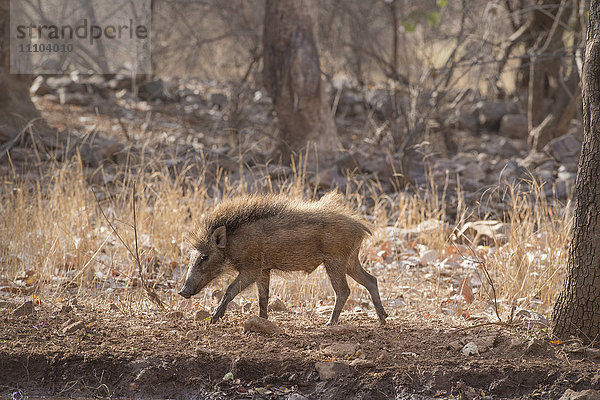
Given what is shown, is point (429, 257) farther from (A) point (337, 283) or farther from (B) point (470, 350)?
(B) point (470, 350)

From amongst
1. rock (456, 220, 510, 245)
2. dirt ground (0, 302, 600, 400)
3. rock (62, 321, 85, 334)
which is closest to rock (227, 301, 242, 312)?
dirt ground (0, 302, 600, 400)

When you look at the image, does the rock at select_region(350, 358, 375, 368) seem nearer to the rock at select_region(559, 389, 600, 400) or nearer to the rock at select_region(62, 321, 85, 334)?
the rock at select_region(559, 389, 600, 400)

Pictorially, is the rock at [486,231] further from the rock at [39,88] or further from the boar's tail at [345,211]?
the rock at [39,88]

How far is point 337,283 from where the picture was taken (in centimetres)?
461

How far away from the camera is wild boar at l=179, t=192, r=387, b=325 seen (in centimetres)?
449

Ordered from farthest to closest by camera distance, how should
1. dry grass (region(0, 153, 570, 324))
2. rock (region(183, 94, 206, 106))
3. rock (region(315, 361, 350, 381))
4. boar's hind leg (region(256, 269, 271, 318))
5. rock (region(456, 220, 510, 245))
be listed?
rock (region(183, 94, 206, 106))
rock (region(456, 220, 510, 245))
dry grass (region(0, 153, 570, 324))
boar's hind leg (region(256, 269, 271, 318))
rock (region(315, 361, 350, 381))

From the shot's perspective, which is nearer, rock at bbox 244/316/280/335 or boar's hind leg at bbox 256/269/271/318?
rock at bbox 244/316/280/335

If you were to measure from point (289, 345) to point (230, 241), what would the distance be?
0.74m

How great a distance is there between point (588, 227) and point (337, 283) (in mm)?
1530

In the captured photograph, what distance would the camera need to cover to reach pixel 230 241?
453cm

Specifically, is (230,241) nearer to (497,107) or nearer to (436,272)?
(436,272)

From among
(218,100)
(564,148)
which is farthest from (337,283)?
(218,100)

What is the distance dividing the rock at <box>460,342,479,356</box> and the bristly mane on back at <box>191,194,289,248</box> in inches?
54.2

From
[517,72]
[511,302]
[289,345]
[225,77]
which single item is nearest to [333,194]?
[289,345]
